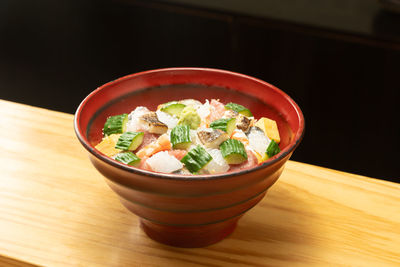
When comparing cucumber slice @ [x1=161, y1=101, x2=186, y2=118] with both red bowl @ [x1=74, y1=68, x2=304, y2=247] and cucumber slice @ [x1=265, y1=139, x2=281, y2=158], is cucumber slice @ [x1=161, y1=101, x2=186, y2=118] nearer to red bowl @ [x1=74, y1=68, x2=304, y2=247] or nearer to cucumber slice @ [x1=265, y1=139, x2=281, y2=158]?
red bowl @ [x1=74, y1=68, x2=304, y2=247]

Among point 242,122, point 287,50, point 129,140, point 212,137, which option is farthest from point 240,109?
point 287,50

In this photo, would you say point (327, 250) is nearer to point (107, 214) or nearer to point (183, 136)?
point (183, 136)

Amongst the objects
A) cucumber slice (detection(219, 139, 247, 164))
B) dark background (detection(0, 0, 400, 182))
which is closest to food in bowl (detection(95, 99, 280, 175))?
cucumber slice (detection(219, 139, 247, 164))

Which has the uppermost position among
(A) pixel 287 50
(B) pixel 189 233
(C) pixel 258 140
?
(C) pixel 258 140

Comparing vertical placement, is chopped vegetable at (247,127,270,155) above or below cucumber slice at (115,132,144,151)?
below

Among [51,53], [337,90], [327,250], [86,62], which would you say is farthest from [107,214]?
[51,53]

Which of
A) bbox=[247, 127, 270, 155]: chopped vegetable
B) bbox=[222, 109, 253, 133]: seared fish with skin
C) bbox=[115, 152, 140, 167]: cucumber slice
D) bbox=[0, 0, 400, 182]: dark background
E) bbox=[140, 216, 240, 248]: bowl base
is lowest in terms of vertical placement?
bbox=[0, 0, 400, 182]: dark background

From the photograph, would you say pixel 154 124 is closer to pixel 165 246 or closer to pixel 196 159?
pixel 196 159
